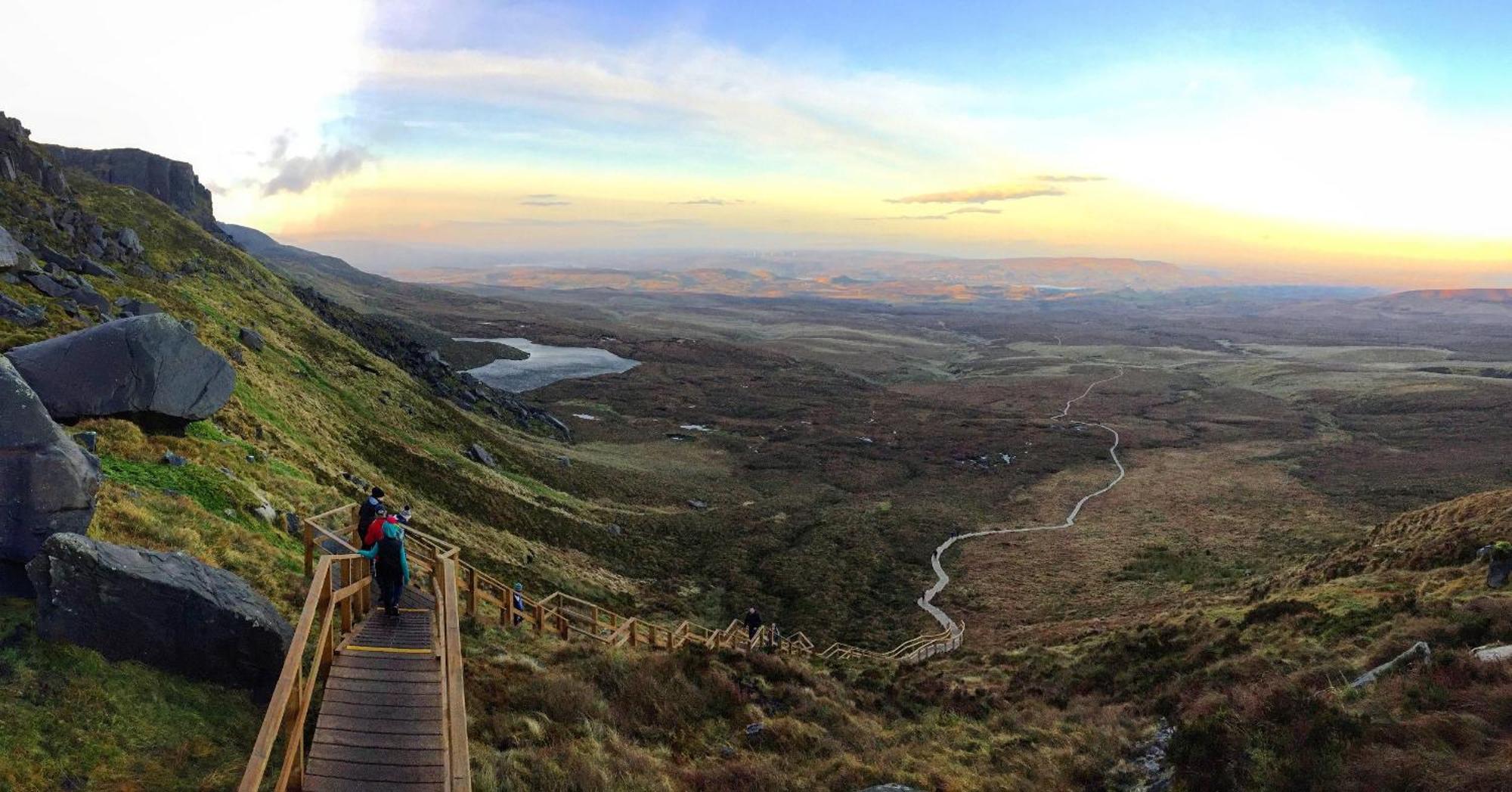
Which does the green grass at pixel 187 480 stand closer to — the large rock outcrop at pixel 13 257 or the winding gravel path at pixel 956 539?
the large rock outcrop at pixel 13 257

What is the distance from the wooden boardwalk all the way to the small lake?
86.8 m

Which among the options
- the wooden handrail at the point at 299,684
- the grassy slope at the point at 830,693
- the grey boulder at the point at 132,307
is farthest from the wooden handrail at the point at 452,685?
the grey boulder at the point at 132,307

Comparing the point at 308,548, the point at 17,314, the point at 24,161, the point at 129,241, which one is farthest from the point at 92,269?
the point at 308,548

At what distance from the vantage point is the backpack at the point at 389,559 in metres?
12.3

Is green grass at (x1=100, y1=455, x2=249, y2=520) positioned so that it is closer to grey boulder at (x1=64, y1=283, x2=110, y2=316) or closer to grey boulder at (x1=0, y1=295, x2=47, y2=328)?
grey boulder at (x1=0, y1=295, x2=47, y2=328)

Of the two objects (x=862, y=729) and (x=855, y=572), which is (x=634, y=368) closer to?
(x=855, y=572)

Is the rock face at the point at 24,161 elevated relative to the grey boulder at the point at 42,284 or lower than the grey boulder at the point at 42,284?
elevated

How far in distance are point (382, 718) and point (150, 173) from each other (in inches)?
4984

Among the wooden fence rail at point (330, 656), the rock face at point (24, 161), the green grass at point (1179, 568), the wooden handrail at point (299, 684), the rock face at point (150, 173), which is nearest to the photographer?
the wooden handrail at point (299, 684)

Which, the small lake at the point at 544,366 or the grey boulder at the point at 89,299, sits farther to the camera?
the small lake at the point at 544,366

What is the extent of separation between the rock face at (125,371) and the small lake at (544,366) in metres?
78.2

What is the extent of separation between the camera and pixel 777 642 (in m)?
27.2

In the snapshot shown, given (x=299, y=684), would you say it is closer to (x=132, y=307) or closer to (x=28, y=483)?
(x=28, y=483)

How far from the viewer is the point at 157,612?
10047mm
